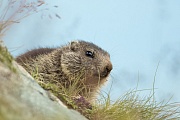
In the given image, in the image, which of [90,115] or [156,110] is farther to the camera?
[156,110]

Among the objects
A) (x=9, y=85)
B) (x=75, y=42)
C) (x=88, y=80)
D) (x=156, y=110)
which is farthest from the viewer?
(x=75, y=42)

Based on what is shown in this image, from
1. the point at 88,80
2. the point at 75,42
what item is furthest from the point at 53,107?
the point at 75,42

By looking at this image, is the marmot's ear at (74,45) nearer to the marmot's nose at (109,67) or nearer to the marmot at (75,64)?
the marmot at (75,64)

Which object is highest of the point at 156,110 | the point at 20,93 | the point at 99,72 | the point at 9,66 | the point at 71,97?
the point at 99,72

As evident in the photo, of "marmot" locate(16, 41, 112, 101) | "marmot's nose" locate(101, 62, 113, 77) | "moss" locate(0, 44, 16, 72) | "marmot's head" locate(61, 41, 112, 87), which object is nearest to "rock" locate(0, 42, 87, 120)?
"moss" locate(0, 44, 16, 72)

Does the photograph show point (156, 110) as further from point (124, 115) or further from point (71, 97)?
point (71, 97)

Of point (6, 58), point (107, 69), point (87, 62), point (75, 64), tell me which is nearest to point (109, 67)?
point (107, 69)

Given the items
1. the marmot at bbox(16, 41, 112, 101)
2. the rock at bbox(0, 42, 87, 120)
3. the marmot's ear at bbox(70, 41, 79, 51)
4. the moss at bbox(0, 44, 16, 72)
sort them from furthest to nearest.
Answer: the marmot's ear at bbox(70, 41, 79, 51), the marmot at bbox(16, 41, 112, 101), the moss at bbox(0, 44, 16, 72), the rock at bbox(0, 42, 87, 120)

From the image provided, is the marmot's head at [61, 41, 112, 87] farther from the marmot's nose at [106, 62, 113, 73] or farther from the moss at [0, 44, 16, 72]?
the moss at [0, 44, 16, 72]
